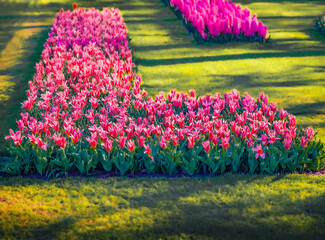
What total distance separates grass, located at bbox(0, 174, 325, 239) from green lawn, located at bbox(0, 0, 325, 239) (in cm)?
1

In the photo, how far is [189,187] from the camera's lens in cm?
520

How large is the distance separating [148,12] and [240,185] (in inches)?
529

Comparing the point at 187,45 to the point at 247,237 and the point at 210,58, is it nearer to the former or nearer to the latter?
the point at 210,58

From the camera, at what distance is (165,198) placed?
4953mm

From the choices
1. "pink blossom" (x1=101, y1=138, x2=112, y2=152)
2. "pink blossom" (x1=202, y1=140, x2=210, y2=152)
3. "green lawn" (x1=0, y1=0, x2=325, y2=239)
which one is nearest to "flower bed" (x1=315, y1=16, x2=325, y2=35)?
"green lawn" (x1=0, y1=0, x2=325, y2=239)

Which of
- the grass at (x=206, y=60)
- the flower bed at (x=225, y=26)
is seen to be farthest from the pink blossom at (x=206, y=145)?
the flower bed at (x=225, y=26)

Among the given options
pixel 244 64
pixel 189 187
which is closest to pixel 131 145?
pixel 189 187

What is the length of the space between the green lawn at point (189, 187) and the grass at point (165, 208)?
0.4 inches

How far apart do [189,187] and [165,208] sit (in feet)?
1.82

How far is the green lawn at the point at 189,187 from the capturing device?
14.4ft

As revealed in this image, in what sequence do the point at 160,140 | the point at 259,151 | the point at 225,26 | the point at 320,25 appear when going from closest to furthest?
the point at 259,151
the point at 160,140
the point at 225,26
the point at 320,25

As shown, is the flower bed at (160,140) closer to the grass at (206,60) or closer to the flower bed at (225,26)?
the grass at (206,60)

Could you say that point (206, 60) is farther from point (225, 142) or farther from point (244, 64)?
point (225, 142)

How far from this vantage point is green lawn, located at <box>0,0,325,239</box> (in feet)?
14.4
